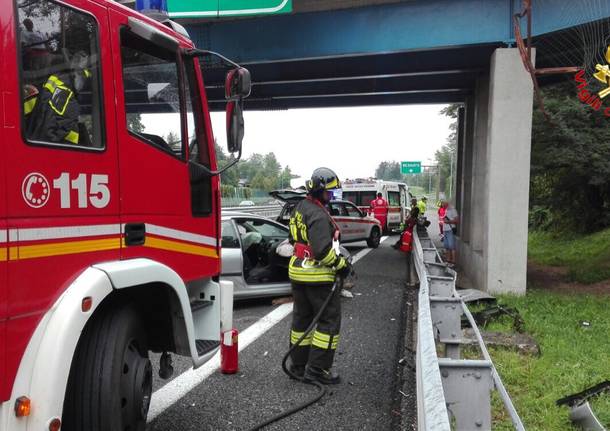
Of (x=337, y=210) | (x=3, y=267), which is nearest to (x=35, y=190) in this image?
(x=3, y=267)

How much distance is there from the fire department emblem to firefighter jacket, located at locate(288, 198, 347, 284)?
2.62 m

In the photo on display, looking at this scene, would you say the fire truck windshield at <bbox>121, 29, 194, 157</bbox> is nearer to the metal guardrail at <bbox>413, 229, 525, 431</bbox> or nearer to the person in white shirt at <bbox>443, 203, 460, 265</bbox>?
the metal guardrail at <bbox>413, 229, 525, 431</bbox>

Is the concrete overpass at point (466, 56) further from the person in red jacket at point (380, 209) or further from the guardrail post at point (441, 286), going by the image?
the person in red jacket at point (380, 209)

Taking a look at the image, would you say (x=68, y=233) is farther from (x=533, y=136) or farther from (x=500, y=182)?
(x=533, y=136)

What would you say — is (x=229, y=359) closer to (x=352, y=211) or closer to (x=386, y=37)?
(x=386, y=37)

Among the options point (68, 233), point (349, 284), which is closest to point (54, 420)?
point (68, 233)

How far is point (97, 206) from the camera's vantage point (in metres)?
2.53

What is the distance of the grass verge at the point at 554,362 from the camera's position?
4055 millimetres

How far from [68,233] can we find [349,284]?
7.43 meters

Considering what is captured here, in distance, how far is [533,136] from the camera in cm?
1049

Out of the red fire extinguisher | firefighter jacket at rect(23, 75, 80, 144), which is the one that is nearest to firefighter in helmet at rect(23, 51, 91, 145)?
firefighter jacket at rect(23, 75, 80, 144)

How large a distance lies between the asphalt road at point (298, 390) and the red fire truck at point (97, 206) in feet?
2.24

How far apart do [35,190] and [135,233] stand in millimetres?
704

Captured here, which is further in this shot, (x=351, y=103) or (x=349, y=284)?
(x=351, y=103)
